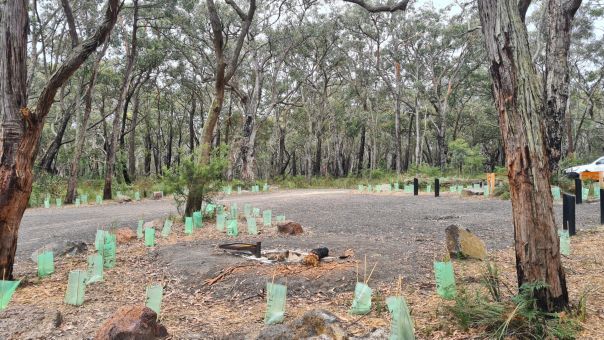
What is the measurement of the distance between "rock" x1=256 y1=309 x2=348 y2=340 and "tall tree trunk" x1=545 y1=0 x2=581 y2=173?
9.58m

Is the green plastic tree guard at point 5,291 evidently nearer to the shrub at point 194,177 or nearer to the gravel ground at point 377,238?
the gravel ground at point 377,238

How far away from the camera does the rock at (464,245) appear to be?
470 centimetres

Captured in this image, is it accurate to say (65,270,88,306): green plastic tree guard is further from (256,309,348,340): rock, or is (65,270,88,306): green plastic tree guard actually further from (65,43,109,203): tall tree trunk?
(65,43,109,203): tall tree trunk

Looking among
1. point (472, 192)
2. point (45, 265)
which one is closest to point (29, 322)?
point (45, 265)

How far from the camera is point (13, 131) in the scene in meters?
4.11

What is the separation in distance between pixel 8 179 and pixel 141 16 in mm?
16223

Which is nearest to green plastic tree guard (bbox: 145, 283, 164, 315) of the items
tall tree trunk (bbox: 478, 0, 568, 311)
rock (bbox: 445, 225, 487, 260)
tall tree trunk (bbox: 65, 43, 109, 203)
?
tall tree trunk (bbox: 478, 0, 568, 311)

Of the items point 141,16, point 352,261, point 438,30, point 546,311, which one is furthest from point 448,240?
point 438,30

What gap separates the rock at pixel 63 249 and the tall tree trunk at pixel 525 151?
5460mm

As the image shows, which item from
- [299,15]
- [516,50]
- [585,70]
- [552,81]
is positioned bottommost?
[516,50]

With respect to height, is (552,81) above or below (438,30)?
below

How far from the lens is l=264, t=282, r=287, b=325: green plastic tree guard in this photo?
3.05 meters

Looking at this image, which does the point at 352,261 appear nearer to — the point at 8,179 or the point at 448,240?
the point at 448,240

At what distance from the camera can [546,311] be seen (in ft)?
8.75
